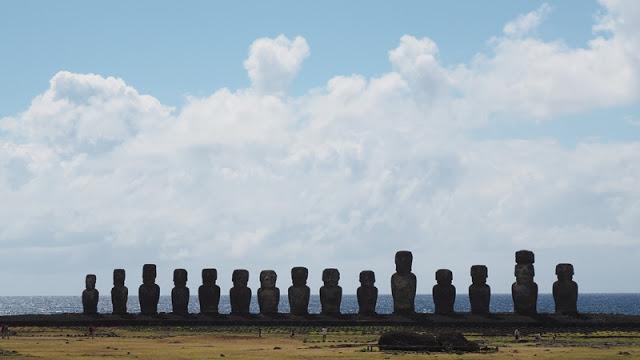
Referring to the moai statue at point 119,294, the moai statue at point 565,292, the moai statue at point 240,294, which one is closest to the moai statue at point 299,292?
the moai statue at point 240,294

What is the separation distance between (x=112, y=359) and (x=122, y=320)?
80.0ft

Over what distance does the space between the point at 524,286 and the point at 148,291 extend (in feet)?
70.7

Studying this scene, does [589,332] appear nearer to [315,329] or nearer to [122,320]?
[315,329]

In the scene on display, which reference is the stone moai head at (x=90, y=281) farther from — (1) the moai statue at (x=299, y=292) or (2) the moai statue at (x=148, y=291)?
(1) the moai statue at (x=299, y=292)

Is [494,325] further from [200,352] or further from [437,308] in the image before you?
[200,352]

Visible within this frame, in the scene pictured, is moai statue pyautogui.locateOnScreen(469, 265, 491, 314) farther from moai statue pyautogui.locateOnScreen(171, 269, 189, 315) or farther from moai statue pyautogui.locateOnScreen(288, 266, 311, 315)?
moai statue pyautogui.locateOnScreen(171, 269, 189, 315)

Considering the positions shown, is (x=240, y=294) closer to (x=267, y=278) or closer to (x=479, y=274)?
(x=267, y=278)

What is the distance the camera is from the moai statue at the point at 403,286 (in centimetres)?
5540

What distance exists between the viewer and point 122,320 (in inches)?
2195

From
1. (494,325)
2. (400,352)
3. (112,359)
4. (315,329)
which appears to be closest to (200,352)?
(112,359)

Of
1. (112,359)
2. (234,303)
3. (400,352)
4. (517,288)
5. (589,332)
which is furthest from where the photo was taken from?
(234,303)

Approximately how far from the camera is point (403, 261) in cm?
5638

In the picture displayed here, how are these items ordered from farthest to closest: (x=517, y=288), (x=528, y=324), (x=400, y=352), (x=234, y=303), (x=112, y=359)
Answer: (x=234, y=303), (x=517, y=288), (x=528, y=324), (x=400, y=352), (x=112, y=359)

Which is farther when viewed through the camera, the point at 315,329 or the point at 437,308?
the point at 437,308
